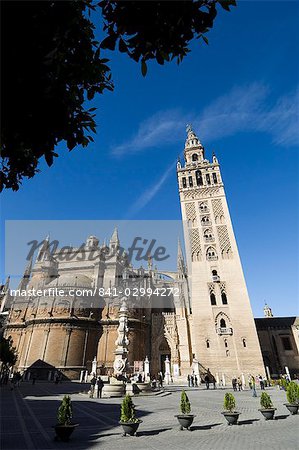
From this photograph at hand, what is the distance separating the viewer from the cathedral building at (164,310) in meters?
30.5

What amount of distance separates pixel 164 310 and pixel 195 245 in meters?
14.2

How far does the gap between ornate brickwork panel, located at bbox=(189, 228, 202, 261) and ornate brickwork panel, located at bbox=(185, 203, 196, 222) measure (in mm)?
2036

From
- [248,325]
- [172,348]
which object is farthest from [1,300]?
[248,325]

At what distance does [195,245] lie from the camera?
3675cm

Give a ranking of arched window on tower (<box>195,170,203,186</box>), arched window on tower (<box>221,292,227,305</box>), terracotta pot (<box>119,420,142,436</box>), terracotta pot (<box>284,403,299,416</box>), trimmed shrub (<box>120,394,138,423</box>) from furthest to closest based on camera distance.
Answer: arched window on tower (<box>195,170,203,186</box>) < arched window on tower (<box>221,292,227,305</box>) < terracotta pot (<box>284,403,299,416</box>) < trimmed shrub (<box>120,394,138,423</box>) < terracotta pot (<box>119,420,142,436</box>)

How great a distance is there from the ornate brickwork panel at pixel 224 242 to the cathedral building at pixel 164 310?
5.3 inches

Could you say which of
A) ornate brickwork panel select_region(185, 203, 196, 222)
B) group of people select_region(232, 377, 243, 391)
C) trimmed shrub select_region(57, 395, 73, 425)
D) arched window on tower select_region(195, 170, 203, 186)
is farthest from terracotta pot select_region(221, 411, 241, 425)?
arched window on tower select_region(195, 170, 203, 186)

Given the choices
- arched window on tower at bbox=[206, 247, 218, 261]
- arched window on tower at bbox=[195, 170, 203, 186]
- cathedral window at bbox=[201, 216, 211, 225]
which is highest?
arched window on tower at bbox=[195, 170, 203, 186]

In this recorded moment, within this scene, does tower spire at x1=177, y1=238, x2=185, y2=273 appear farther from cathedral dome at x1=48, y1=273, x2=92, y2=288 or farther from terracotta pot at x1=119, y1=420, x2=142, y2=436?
terracotta pot at x1=119, y1=420, x2=142, y2=436

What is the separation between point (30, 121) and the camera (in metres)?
3.05

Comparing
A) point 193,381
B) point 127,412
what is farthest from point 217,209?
point 127,412

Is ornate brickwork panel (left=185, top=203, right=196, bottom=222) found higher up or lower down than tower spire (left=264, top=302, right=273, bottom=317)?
higher up

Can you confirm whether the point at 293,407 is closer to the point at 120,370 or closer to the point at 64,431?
the point at 64,431

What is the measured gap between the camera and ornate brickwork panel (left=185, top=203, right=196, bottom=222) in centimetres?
3901
